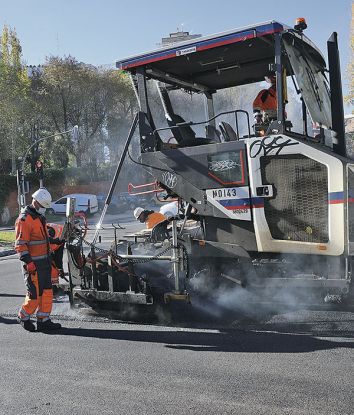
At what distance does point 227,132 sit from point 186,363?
2.55 metres

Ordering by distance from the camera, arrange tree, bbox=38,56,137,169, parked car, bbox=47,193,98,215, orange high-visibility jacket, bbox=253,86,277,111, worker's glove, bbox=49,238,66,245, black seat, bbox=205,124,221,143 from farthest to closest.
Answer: tree, bbox=38,56,137,169 < parked car, bbox=47,193,98,215 < worker's glove, bbox=49,238,66,245 < black seat, bbox=205,124,221,143 < orange high-visibility jacket, bbox=253,86,277,111

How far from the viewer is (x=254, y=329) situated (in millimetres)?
5156

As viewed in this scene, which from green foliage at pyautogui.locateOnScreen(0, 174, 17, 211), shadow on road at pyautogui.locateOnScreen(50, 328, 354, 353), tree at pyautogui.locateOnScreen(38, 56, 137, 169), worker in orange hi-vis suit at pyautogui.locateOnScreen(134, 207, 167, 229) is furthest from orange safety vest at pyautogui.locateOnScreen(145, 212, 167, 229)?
tree at pyautogui.locateOnScreen(38, 56, 137, 169)

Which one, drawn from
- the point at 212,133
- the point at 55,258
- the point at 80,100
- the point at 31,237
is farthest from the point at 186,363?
the point at 80,100

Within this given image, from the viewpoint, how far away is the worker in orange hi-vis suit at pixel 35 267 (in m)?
5.66

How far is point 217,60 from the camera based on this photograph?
579 centimetres

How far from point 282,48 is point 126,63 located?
1.77 metres

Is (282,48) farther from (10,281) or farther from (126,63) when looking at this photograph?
(10,281)

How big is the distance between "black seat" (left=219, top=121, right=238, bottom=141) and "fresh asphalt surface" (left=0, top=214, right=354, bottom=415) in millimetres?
1986

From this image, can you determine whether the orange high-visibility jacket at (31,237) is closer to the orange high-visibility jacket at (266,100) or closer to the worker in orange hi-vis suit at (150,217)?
the worker in orange hi-vis suit at (150,217)

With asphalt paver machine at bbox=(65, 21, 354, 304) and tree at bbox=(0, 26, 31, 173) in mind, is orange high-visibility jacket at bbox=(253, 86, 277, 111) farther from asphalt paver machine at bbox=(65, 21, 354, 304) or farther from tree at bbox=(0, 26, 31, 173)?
tree at bbox=(0, 26, 31, 173)

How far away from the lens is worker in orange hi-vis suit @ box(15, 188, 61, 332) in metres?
5.66

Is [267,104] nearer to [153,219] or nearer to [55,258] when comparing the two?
[153,219]

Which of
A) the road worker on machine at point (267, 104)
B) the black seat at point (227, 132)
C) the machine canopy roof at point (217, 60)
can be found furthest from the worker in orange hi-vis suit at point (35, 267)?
the road worker on machine at point (267, 104)
